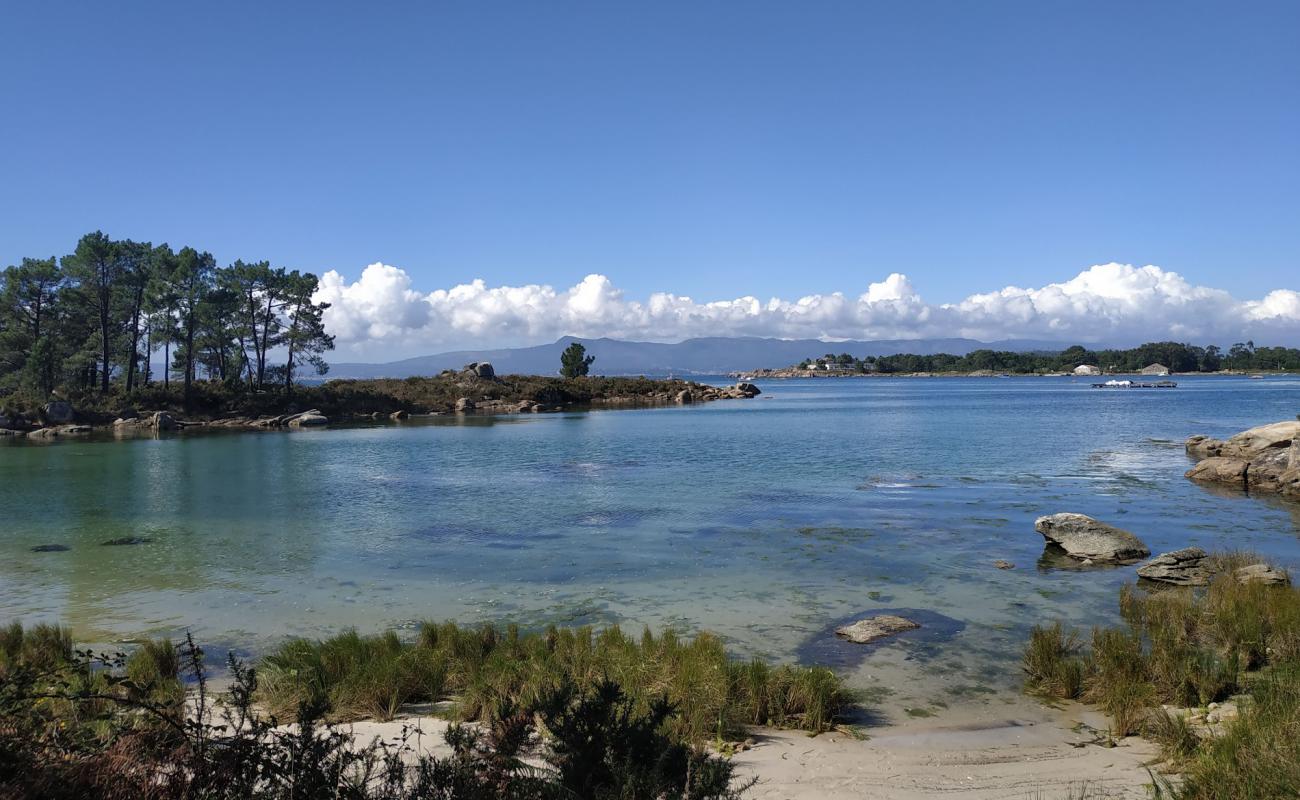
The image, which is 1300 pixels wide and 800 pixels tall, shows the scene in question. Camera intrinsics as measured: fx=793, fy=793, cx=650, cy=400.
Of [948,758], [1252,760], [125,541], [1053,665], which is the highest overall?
[1252,760]

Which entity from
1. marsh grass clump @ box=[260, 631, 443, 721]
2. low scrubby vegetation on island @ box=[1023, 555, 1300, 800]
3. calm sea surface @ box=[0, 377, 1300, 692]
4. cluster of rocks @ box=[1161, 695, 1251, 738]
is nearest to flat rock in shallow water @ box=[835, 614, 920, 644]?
calm sea surface @ box=[0, 377, 1300, 692]

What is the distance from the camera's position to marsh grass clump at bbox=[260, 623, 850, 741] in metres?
8.50

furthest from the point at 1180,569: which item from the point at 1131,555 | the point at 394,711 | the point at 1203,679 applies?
the point at 394,711

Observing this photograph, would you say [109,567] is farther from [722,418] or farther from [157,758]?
[722,418]

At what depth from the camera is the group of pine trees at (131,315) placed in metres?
64.1

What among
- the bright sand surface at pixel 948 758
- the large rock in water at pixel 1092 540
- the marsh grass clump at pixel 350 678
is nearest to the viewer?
the bright sand surface at pixel 948 758

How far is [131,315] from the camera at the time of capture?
2741 inches

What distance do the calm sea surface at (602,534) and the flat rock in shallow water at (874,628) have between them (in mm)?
498

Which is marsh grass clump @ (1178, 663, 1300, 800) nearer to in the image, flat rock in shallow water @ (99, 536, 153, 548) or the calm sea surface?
the calm sea surface

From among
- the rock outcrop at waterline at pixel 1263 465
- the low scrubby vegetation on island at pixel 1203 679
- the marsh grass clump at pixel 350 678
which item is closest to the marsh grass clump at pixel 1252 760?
the low scrubby vegetation on island at pixel 1203 679

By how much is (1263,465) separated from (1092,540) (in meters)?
16.2

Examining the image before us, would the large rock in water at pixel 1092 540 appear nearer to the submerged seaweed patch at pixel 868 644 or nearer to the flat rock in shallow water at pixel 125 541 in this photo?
the submerged seaweed patch at pixel 868 644

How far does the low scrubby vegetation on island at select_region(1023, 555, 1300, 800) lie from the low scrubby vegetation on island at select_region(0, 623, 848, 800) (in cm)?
304

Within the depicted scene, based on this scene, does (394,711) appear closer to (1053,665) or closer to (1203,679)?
(1053,665)
